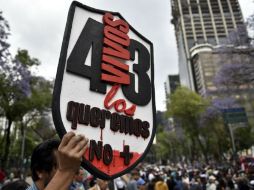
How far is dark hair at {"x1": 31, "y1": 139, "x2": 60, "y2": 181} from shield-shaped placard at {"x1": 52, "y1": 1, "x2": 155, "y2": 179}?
1.31 feet

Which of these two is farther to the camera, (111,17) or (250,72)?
(250,72)

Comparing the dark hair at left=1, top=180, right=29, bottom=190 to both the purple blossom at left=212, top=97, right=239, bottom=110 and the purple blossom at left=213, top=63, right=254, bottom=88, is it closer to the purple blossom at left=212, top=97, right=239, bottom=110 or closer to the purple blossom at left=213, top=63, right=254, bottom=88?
the purple blossom at left=213, top=63, right=254, bottom=88

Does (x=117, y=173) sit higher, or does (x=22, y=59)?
(x=22, y=59)

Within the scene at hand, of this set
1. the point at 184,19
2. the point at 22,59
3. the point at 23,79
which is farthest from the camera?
the point at 184,19

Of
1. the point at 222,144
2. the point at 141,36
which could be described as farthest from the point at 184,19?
the point at 141,36

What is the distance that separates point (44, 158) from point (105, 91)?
0.57 meters

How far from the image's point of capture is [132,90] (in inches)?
70.4

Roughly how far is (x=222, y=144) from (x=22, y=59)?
31.9 m

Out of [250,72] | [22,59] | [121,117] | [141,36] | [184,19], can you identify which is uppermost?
[184,19]

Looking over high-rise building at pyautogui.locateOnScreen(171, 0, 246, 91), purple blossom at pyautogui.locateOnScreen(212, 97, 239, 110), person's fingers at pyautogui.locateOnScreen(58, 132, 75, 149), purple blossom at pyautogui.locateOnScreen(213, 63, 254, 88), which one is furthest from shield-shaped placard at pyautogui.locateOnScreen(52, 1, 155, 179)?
high-rise building at pyautogui.locateOnScreen(171, 0, 246, 91)

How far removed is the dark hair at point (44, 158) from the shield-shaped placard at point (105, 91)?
40cm

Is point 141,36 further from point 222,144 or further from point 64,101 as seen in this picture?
point 222,144

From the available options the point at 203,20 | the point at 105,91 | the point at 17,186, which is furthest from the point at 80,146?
the point at 203,20

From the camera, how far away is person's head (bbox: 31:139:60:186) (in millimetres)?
1636
